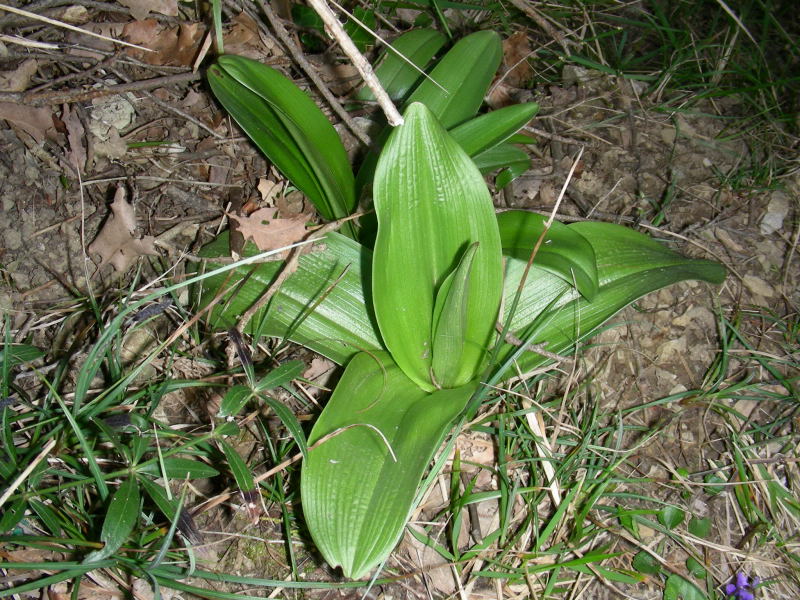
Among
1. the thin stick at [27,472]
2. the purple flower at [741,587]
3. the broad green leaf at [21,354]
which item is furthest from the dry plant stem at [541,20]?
the thin stick at [27,472]


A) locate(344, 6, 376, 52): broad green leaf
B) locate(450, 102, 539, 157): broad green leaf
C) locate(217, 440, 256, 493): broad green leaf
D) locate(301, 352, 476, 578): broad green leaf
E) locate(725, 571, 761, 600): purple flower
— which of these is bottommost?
locate(725, 571, 761, 600): purple flower

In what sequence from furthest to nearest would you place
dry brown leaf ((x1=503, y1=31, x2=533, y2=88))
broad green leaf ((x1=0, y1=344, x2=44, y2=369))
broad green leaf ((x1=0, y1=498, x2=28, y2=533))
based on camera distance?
dry brown leaf ((x1=503, y1=31, x2=533, y2=88)) < broad green leaf ((x1=0, y1=344, x2=44, y2=369)) < broad green leaf ((x1=0, y1=498, x2=28, y2=533))

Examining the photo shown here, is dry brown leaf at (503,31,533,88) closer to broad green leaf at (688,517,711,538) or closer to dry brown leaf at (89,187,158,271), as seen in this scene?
dry brown leaf at (89,187,158,271)

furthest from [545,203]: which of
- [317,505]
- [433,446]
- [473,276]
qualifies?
[317,505]

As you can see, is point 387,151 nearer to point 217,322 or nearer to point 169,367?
point 217,322

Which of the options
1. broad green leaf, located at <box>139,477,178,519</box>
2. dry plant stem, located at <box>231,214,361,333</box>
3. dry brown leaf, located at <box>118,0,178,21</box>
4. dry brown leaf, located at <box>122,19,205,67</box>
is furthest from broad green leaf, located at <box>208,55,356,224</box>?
broad green leaf, located at <box>139,477,178,519</box>

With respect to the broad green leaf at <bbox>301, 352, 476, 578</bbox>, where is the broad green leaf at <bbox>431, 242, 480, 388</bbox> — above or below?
above
